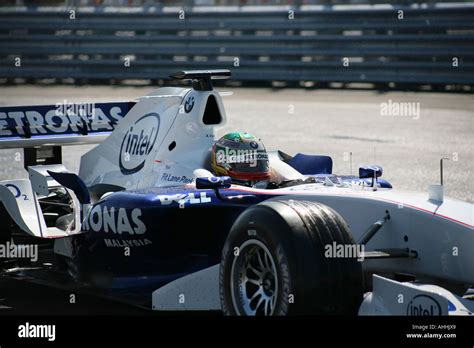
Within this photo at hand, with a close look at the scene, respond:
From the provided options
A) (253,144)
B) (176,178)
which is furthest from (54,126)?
(253,144)

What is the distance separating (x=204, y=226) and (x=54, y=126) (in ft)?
10.7

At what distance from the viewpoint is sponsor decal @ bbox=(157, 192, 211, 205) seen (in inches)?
294

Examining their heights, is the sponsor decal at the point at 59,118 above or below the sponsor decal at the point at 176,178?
above

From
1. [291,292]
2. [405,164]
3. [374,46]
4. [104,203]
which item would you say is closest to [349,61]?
[374,46]

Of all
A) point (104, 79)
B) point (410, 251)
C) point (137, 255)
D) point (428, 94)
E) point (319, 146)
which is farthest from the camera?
point (104, 79)

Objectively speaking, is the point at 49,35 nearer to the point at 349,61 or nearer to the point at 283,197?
the point at 349,61

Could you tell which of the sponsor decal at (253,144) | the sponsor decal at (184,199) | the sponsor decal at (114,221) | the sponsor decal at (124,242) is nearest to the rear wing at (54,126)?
the sponsor decal at (114,221)

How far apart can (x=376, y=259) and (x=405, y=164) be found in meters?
7.61

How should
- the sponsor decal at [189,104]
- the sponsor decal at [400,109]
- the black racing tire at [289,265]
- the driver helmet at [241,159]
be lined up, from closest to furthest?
the black racing tire at [289,265] → the driver helmet at [241,159] → the sponsor decal at [189,104] → the sponsor decal at [400,109]

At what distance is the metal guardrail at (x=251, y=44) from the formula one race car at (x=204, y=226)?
39.4 ft

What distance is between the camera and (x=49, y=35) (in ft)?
82.1

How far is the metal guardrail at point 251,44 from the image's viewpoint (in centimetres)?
2148

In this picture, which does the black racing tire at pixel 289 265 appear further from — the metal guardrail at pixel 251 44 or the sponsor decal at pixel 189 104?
the metal guardrail at pixel 251 44

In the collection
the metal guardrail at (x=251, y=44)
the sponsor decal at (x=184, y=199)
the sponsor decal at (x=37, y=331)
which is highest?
the metal guardrail at (x=251, y=44)
